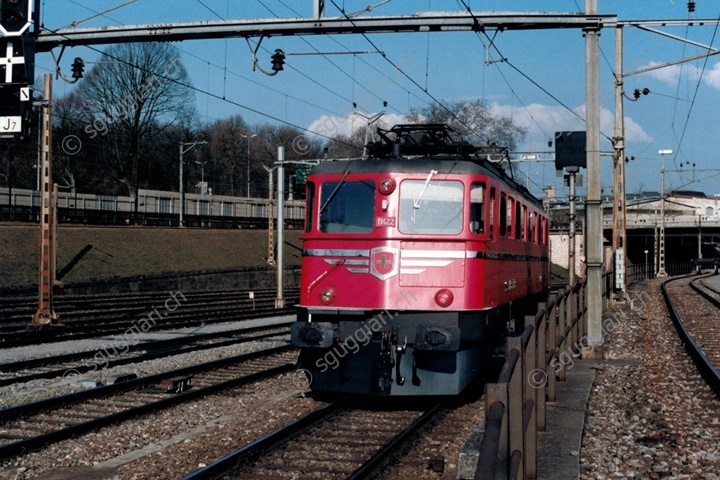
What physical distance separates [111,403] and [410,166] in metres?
4.96

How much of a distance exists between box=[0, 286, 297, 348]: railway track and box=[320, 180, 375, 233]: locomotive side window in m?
10.5

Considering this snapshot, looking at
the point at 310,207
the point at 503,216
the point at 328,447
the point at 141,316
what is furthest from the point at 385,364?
the point at 141,316

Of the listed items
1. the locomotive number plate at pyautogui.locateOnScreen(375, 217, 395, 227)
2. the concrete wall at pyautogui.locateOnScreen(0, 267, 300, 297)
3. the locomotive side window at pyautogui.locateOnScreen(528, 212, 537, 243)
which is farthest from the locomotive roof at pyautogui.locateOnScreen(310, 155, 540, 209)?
the concrete wall at pyautogui.locateOnScreen(0, 267, 300, 297)

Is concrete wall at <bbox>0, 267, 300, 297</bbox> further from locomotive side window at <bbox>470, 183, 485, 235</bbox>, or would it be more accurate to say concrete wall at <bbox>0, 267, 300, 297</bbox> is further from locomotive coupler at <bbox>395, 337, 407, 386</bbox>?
locomotive side window at <bbox>470, 183, 485, 235</bbox>

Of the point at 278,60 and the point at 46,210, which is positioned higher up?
the point at 278,60

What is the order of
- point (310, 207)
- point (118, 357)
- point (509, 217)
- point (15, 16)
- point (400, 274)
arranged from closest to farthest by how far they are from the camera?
point (400, 274), point (310, 207), point (15, 16), point (509, 217), point (118, 357)

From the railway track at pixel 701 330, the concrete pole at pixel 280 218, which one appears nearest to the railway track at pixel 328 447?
the railway track at pixel 701 330

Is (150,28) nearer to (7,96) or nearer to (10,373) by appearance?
(7,96)

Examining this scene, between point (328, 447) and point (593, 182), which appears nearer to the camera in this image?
point (328, 447)

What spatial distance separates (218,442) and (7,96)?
5.82m

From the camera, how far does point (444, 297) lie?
Answer: 1026cm

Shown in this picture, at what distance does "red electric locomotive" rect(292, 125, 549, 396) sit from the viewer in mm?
10086

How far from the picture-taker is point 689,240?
9894 cm

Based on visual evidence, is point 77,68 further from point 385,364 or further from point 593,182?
point 593,182
